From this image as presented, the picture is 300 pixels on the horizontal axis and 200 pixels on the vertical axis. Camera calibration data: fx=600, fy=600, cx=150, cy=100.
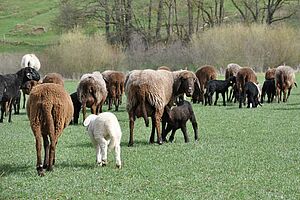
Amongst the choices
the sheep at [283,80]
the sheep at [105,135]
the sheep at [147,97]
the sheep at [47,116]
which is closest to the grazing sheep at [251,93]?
the sheep at [283,80]

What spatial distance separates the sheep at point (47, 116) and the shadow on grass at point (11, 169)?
0.57m

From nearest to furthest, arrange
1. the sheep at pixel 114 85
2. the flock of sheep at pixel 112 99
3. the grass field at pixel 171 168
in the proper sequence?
1. the grass field at pixel 171 168
2. the flock of sheep at pixel 112 99
3. the sheep at pixel 114 85

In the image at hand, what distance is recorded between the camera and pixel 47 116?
9891mm

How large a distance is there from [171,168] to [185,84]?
3947 mm

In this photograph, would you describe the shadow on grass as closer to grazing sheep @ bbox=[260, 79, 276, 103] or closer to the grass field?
the grass field

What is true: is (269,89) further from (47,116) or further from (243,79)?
(47,116)

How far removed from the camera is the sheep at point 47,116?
9.91m

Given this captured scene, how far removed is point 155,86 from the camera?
13336 millimetres

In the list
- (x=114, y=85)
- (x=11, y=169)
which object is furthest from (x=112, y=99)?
(x=11, y=169)

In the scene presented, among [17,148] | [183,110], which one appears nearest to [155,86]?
[183,110]

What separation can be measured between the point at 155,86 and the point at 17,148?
11.2ft

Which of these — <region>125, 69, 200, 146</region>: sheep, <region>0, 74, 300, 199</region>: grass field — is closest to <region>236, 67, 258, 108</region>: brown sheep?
<region>0, 74, 300, 199</region>: grass field

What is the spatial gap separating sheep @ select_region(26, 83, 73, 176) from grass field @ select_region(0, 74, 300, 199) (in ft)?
1.17

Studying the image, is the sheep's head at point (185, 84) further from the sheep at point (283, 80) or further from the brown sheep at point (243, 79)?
the sheep at point (283, 80)
